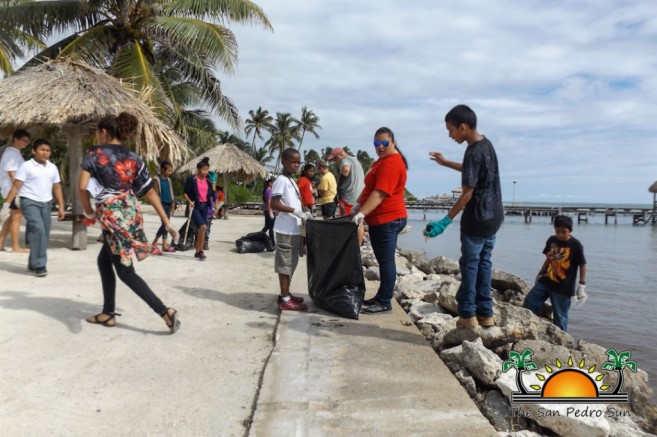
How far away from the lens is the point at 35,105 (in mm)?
7070

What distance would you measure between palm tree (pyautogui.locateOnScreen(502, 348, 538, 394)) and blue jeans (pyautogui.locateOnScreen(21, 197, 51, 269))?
5231 millimetres

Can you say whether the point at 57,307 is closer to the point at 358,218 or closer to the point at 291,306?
the point at 291,306

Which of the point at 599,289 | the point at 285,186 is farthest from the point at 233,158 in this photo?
the point at 285,186

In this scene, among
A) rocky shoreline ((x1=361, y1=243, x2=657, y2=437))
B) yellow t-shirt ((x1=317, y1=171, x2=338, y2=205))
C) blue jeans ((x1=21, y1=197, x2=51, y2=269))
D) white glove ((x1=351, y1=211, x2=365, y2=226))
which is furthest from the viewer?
yellow t-shirt ((x1=317, y1=171, x2=338, y2=205))

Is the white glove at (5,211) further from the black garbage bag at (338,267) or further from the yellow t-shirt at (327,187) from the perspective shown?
the yellow t-shirt at (327,187)

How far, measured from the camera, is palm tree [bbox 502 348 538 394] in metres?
2.76

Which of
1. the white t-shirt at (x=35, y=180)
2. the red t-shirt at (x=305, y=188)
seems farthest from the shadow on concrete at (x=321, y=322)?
the red t-shirt at (x=305, y=188)

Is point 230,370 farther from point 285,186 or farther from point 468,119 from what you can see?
point 468,119

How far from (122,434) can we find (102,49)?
44.4 ft

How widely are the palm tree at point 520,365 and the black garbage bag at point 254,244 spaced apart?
244 inches

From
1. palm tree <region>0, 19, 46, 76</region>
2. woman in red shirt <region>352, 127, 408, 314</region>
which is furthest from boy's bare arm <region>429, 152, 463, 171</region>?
palm tree <region>0, 19, 46, 76</region>

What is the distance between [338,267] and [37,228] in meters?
3.95

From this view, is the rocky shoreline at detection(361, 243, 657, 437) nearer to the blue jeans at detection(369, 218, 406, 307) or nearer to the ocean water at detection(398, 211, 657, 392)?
the ocean water at detection(398, 211, 657, 392)

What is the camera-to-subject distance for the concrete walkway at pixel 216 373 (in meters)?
2.36
